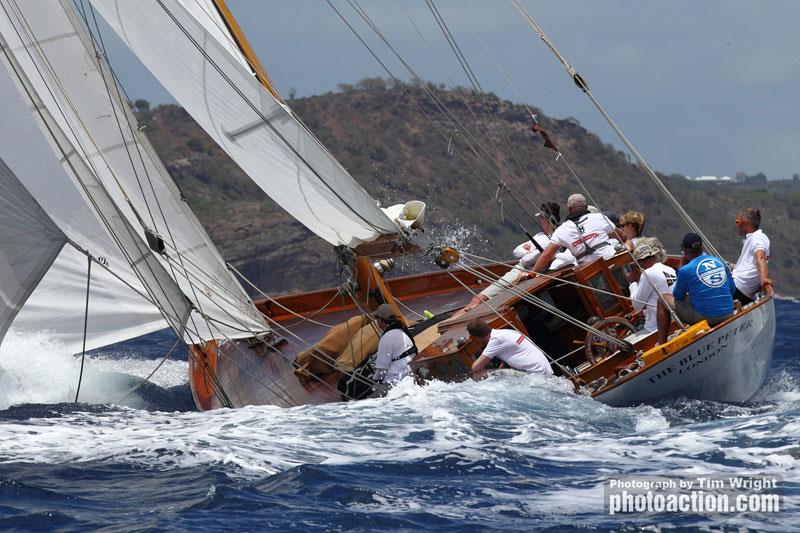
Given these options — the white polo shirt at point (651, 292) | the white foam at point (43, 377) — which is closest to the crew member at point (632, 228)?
the white polo shirt at point (651, 292)

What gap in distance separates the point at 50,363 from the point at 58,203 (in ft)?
7.19

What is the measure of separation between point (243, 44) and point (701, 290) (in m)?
4.56

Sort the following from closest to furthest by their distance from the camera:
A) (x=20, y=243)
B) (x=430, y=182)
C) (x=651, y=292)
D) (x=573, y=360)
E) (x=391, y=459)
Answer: (x=391, y=459) < (x=20, y=243) < (x=651, y=292) < (x=573, y=360) < (x=430, y=182)

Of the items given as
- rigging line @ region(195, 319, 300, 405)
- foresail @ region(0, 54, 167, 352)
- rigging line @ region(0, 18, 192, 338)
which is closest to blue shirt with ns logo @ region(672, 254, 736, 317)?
rigging line @ region(195, 319, 300, 405)

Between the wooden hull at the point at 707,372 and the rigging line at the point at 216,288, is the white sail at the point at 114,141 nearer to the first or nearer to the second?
the rigging line at the point at 216,288

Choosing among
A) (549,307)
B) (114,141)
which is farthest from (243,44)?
(549,307)

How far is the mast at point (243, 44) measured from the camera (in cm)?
1188

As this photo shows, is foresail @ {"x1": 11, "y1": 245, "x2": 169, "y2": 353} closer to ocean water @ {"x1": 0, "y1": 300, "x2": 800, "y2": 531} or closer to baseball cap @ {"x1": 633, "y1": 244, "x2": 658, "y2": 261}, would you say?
ocean water @ {"x1": 0, "y1": 300, "x2": 800, "y2": 531}

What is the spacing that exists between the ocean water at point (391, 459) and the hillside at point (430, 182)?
30.1 m

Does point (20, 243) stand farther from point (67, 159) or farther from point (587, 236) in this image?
point (587, 236)

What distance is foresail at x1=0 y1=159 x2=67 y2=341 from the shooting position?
10047mm

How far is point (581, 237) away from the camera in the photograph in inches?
444

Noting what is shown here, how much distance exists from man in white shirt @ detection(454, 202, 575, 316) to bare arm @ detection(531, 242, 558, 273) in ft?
0.45

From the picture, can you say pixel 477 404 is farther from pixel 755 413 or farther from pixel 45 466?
pixel 45 466
